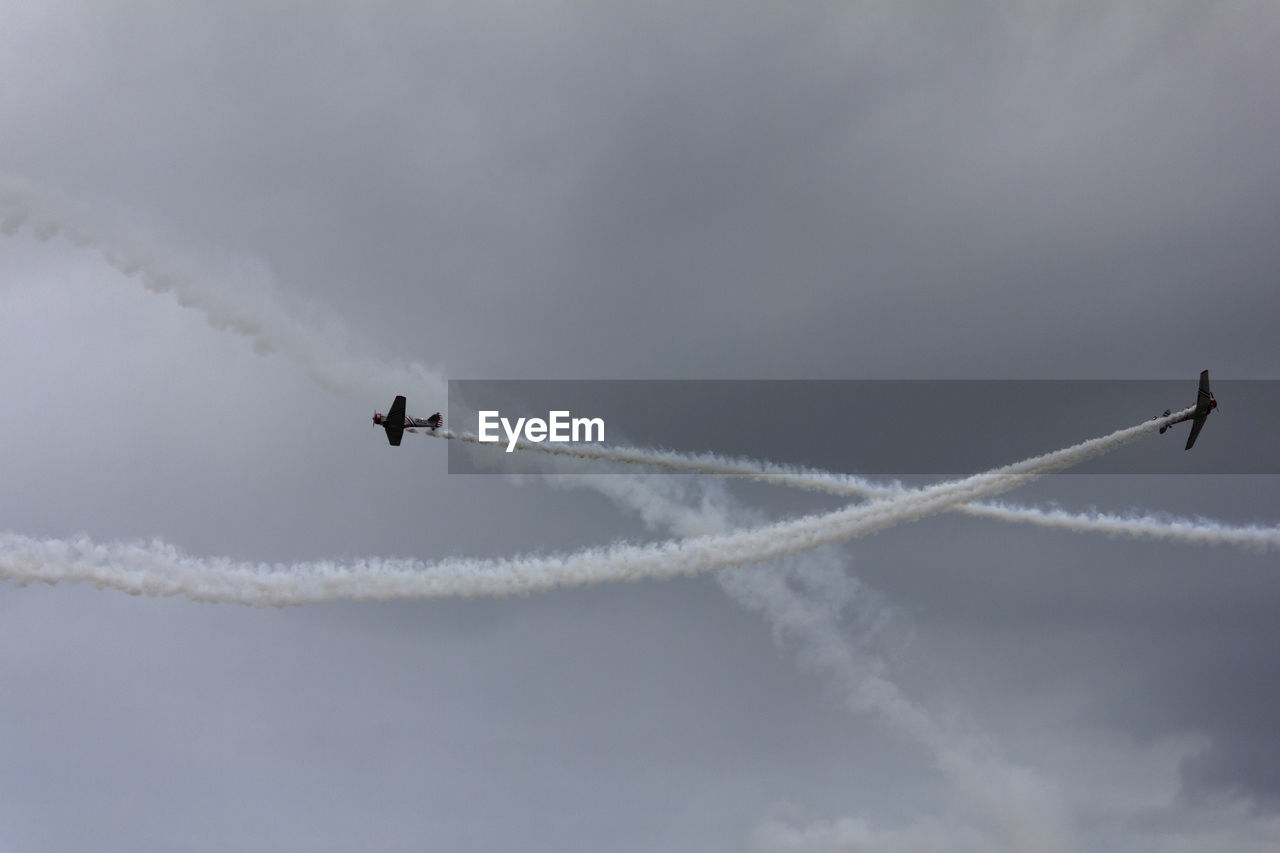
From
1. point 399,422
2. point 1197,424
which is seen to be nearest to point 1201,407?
point 1197,424

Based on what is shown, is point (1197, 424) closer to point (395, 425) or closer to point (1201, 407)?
point (1201, 407)

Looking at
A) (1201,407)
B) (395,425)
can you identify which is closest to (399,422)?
(395,425)

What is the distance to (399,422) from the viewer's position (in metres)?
75.7

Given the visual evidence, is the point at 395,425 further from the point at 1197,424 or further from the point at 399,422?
the point at 1197,424

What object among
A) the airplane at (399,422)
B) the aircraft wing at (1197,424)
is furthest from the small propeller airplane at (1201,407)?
the airplane at (399,422)

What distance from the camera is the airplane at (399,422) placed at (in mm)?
75375

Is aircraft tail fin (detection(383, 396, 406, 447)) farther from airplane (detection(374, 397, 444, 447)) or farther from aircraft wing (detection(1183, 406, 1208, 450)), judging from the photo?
aircraft wing (detection(1183, 406, 1208, 450))

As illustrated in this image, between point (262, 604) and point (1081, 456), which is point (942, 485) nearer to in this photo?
point (1081, 456)

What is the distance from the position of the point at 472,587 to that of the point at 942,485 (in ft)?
80.3

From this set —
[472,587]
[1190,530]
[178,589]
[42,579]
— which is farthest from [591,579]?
[1190,530]

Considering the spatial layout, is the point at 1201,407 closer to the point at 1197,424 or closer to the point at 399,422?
the point at 1197,424

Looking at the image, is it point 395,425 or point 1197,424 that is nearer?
point 395,425

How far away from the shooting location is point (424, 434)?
76.5m

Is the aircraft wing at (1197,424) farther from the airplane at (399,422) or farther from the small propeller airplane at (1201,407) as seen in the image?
the airplane at (399,422)
